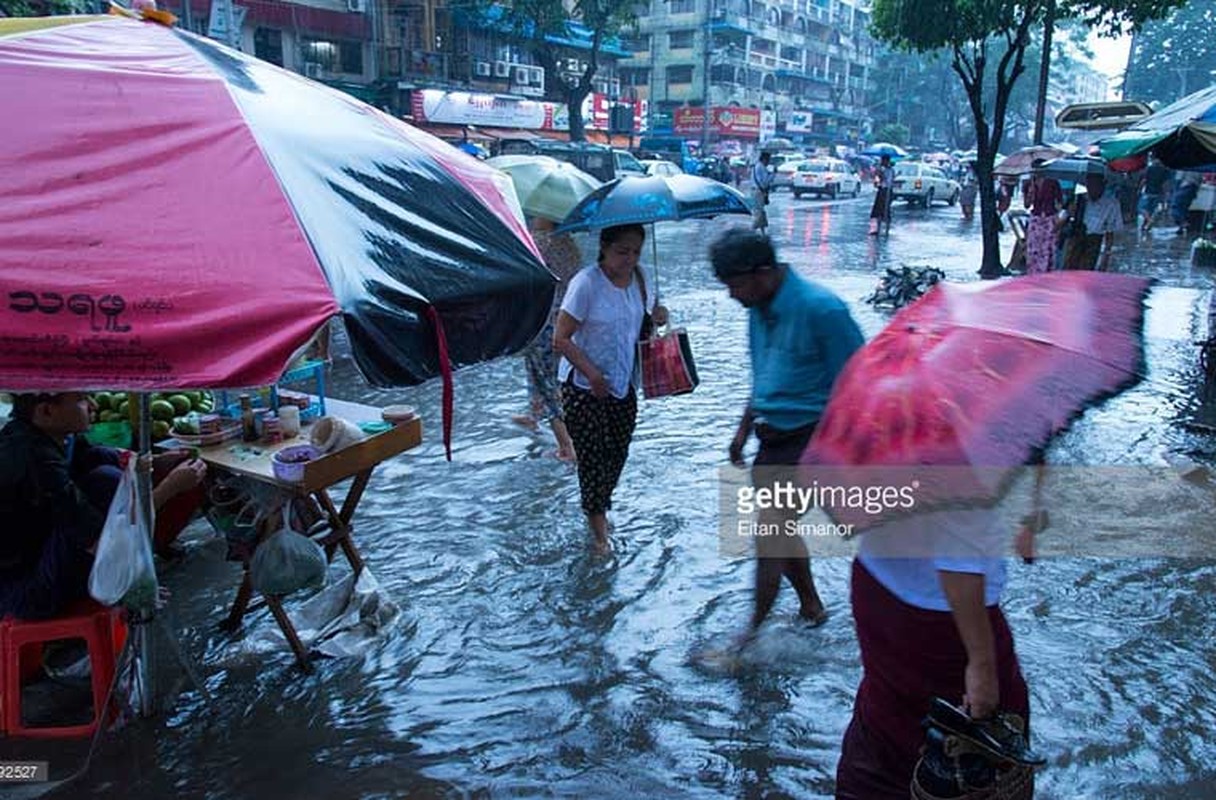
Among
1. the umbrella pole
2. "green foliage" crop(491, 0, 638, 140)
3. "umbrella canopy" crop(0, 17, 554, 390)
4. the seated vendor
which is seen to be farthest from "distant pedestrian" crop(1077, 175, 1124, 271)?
"green foliage" crop(491, 0, 638, 140)

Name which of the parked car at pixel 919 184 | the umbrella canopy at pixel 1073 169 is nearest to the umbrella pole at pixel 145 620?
the umbrella canopy at pixel 1073 169

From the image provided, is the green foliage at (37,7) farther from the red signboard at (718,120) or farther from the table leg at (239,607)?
the red signboard at (718,120)

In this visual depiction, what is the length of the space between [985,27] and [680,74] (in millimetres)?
46294

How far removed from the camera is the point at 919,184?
1209 inches

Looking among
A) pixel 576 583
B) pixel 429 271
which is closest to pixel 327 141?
pixel 429 271

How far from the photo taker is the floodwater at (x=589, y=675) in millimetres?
2898

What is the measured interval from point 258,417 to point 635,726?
202 cm

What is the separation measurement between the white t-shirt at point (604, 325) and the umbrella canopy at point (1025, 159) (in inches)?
562

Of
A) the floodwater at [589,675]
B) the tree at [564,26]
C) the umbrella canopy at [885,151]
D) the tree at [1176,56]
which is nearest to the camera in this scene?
the floodwater at [589,675]

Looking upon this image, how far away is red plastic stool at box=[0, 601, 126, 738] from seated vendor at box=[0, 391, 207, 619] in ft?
0.17

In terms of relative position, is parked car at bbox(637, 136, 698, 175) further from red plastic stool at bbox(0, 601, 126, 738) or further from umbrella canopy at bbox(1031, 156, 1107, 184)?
red plastic stool at bbox(0, 601, 126, 738)

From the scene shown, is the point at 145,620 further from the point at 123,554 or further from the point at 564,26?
the point at 564,26

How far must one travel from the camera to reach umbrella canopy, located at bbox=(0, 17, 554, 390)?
6.08ft

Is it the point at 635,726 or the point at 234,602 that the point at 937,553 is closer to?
the point at 635,726
